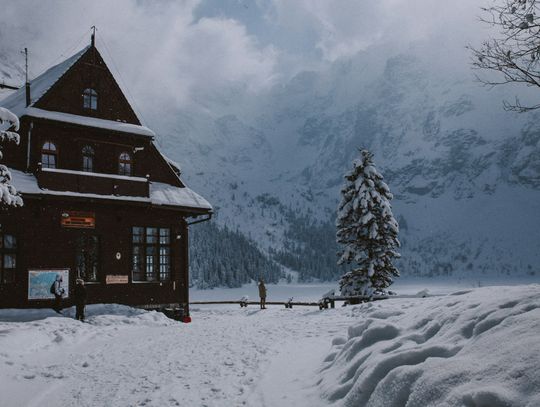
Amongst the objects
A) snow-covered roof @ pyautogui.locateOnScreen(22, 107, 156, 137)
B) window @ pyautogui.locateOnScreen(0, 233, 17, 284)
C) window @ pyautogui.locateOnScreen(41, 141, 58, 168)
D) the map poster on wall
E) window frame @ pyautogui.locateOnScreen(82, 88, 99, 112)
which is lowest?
→ the map poster on wall

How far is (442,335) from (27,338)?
36.9 ft

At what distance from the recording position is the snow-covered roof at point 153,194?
19344 mm

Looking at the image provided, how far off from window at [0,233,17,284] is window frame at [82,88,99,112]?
6548 millimetres

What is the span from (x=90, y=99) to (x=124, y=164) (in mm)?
3242

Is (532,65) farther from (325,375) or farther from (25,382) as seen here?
(25,382)

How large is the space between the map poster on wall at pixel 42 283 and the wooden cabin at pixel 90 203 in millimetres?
39

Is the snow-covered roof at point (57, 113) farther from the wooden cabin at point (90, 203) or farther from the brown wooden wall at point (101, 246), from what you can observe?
the brown wooden wall at point (101, 246)

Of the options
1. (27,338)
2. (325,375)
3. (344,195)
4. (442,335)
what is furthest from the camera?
(344,195)

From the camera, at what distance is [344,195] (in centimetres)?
3053

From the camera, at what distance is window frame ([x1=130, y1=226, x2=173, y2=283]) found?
2281cm

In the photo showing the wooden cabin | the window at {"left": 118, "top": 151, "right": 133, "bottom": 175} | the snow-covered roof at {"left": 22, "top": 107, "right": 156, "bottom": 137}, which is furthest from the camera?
the window at {"left": 118, "top": 151, "right": 133, "bottom": 175}

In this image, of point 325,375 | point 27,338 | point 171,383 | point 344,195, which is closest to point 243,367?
point 171,383

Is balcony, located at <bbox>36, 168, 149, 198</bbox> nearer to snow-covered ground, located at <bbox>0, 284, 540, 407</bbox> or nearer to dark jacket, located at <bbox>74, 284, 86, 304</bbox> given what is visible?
dark jacket, located at <bbox>74, 284, 86, 304</bbox>

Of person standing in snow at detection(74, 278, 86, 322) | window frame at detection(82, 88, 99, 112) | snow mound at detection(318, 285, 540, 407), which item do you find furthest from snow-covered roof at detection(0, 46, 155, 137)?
snow mound at detection(318, 285, 540, 407)
